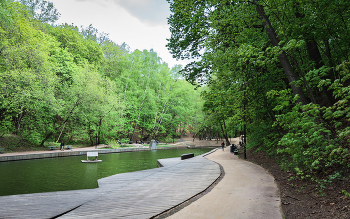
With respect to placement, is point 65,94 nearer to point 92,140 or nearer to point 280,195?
point 92,140

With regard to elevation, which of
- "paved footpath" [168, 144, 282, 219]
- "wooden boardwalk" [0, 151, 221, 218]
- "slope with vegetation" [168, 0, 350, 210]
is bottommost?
"wooden boardwalk" [0, 151, 221, 218]

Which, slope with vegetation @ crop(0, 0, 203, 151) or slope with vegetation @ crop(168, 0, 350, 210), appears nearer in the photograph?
slope with vegetation @ crop(168, 0, 350, 210)

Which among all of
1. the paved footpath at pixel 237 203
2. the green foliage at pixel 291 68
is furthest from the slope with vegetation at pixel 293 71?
the paved footpath at pixel 237 203

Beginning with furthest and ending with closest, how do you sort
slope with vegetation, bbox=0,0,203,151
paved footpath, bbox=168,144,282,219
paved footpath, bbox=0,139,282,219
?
slope with vegetation, bbox=0,0,203,151
paved footpath, bbox=0,139,282,219
paved footpath, bbox=168,144,282,219

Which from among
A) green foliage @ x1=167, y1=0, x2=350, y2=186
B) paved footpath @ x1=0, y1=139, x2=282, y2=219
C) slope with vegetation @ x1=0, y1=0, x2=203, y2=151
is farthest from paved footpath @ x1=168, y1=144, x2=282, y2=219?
slope with vegetation @ x1=0, y1=0, x2=203, y2=151

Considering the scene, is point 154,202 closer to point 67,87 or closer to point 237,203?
point 237,203

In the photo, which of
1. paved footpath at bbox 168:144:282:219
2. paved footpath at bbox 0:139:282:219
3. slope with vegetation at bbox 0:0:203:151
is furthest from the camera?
slope with vegetation at bbox 0:0:203:151

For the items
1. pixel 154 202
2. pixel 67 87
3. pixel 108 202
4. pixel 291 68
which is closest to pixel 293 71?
pixel 291 68

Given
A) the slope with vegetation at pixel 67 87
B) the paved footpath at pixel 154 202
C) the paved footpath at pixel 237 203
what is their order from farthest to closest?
the slope with vegetation at pixel 67 87 → the paved footpath at pixel 154 202 → the paved footpath at pixel 237 203

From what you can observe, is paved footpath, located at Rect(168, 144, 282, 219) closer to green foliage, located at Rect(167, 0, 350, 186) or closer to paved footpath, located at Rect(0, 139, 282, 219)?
paved footpath, located at Rect(0, 139, 282, 219)

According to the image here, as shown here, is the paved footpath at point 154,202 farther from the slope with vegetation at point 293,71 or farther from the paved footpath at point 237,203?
the slope with vegetation at point 293,71


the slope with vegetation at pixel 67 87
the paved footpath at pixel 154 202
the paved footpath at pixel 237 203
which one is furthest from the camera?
the slope with vegetation at pixel 67 87

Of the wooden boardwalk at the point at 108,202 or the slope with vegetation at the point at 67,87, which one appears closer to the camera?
the wooden boardwalk at the point at 108,202

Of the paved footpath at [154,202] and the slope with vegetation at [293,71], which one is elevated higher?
the slope with vegetation at [293,71]
